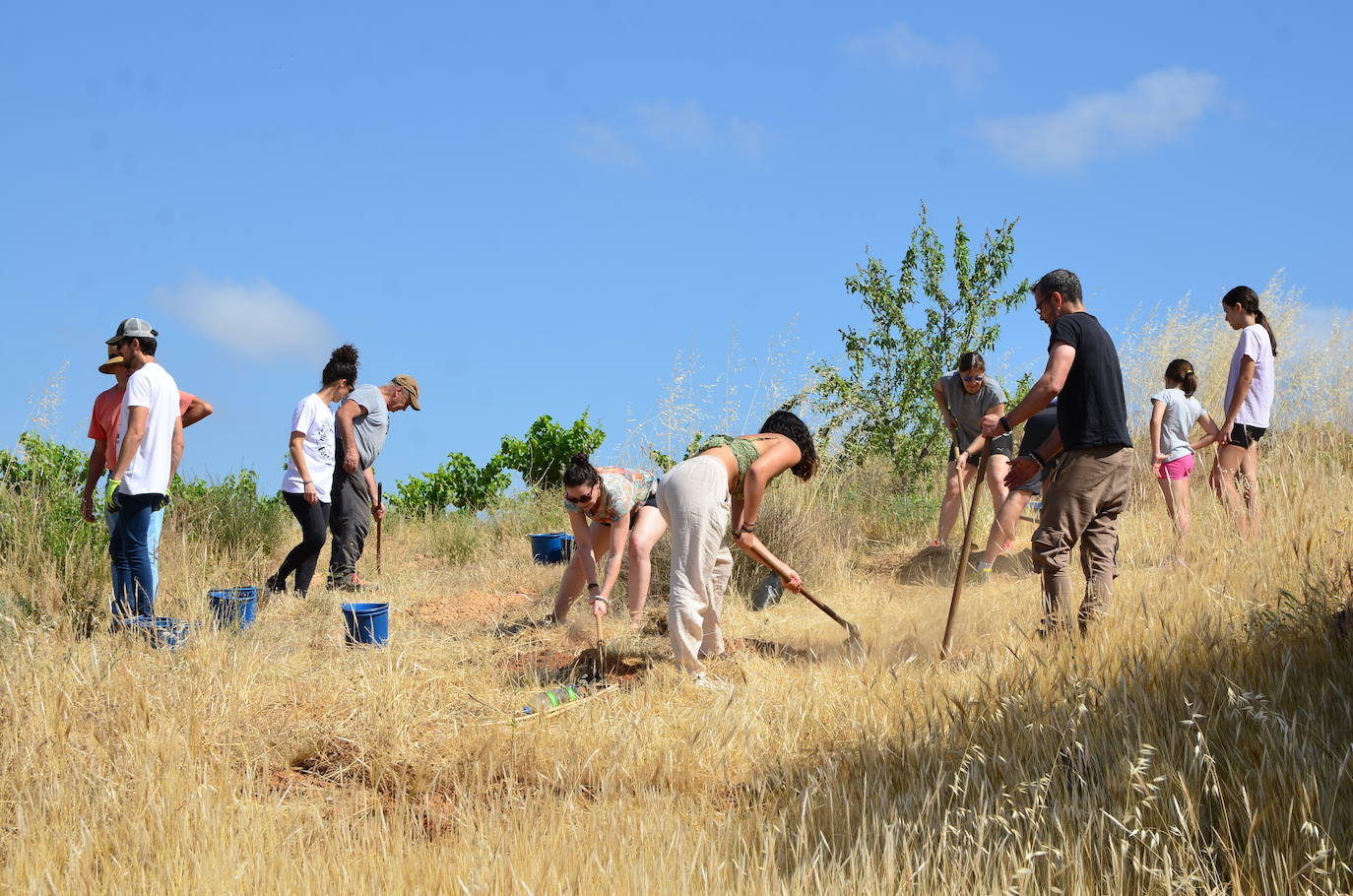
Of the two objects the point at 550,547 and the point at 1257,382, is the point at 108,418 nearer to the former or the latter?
the point at 550,547

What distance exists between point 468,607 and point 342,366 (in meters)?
2.02

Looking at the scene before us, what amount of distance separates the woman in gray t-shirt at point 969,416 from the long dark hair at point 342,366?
4427 mm

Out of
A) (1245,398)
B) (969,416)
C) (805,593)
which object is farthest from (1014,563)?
(805,593)

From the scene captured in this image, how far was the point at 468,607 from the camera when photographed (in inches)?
311

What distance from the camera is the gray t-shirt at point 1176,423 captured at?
7723 millimetres

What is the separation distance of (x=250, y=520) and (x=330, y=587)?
2.85 m

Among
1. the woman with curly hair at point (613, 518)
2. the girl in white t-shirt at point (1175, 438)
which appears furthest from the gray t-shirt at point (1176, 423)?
the woman with curly hair at point (613, 518)

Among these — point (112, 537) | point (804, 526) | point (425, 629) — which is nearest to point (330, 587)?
point (425, 629)

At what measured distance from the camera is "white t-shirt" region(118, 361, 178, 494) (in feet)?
19.3

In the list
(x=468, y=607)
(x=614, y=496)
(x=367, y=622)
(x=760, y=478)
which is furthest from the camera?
(x=468, y=607)

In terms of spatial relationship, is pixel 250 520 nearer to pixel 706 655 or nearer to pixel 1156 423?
pixel 706 655

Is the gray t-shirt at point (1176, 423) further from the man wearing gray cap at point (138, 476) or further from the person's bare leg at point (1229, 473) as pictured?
the man wearing gray cap at point (138, 476)

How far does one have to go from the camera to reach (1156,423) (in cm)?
769

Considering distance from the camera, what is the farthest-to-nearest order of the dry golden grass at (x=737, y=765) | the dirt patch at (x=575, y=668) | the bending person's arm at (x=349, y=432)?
1. the bending person's arm at (x=349, y=432)
2. the dirt patch at (x=575, y=668)
3. the dry golden grass at (x=737, y=765)
